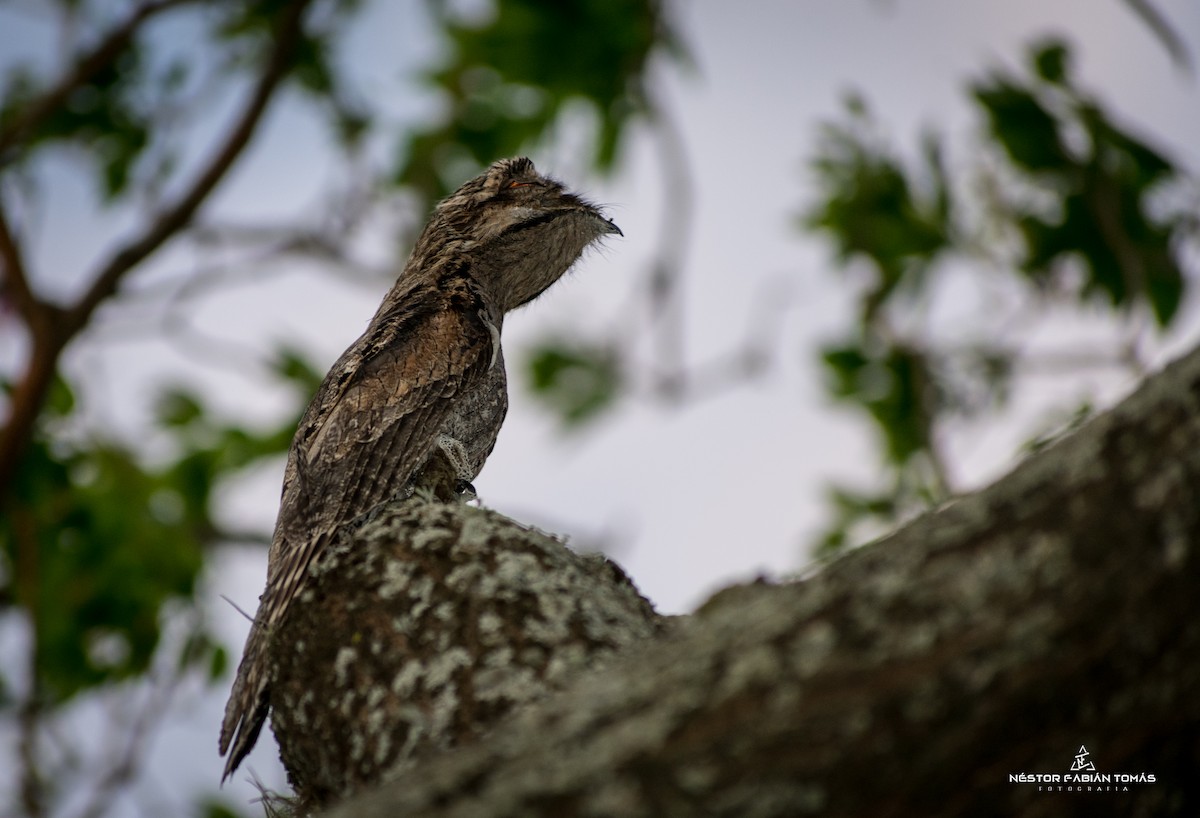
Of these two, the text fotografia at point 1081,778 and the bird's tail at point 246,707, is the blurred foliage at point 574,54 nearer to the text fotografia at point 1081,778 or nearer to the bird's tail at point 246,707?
the bird's tail at point 246,707

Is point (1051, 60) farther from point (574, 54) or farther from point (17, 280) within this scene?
point (17, 280)

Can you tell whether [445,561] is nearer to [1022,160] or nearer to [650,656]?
[650,656]

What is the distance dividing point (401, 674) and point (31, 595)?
4439 mm

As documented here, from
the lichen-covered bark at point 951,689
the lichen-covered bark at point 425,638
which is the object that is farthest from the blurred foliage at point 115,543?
the lichen-covered bark at point 951,689

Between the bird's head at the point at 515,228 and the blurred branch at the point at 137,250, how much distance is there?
1760 mm

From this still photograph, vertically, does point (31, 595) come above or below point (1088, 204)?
below

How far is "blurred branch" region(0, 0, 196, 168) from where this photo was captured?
20.2 feet

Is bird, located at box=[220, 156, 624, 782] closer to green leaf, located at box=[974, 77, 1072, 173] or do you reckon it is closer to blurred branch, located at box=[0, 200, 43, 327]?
blurred branch, located at box=[0, 200, 43, 327]

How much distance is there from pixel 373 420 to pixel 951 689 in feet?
8.93

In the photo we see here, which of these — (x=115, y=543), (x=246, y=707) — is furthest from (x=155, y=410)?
(x=246, y=707)

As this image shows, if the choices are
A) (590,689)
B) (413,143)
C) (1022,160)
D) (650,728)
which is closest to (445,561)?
(590,689)

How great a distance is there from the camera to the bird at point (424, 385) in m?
3.52

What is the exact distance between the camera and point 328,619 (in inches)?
112

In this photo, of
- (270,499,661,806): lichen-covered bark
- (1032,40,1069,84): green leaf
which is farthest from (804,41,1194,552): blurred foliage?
(270,499,661,806): lichen-covered bark
